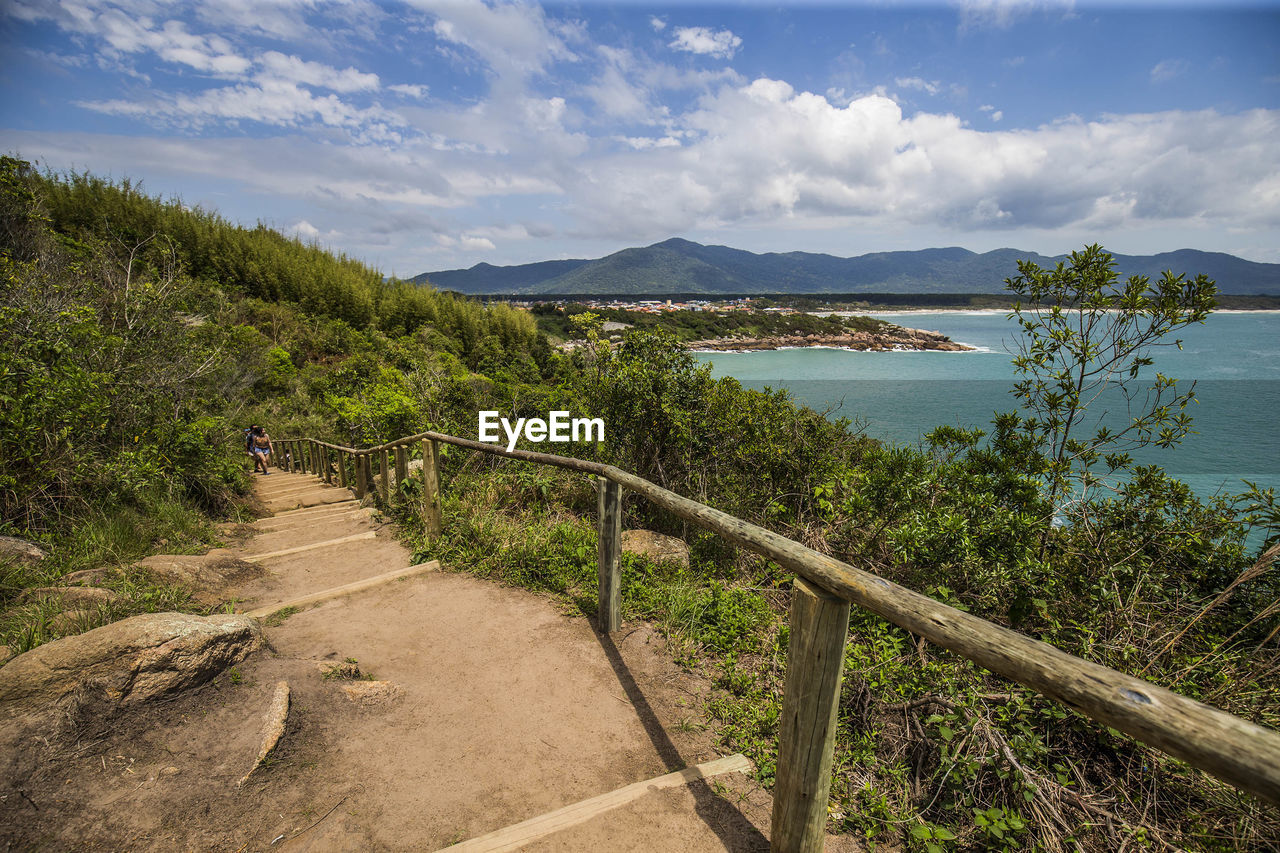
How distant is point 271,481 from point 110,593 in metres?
9.58

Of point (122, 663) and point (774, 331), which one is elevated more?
point (122, 663)

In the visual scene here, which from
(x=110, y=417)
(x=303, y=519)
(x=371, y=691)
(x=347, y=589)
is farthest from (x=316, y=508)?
(x=371, y=691)

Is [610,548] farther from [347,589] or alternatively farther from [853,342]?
[853,342]

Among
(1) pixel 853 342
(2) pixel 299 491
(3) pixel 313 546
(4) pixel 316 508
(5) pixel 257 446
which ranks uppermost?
(3) pixel 313 546

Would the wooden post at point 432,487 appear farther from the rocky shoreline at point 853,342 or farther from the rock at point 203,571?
the rocky shoreline at point 853,342

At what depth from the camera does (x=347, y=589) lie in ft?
14.1

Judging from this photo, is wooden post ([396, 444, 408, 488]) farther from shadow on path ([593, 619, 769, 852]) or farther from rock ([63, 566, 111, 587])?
shadow on path ([593, 619, 769, 852])

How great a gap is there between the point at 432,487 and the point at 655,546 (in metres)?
2.27

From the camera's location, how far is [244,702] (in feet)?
8.45

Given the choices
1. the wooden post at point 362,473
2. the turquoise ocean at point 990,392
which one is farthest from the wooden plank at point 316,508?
the turquoise ocean at point 990,392

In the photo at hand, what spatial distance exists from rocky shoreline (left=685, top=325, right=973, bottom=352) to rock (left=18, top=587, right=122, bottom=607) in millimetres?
59754

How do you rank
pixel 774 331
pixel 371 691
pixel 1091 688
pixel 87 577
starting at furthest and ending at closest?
pixel 774 331, pixel 87 577, pixel 371 691, pixel 1091 688

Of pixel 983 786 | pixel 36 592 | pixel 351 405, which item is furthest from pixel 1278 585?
pixel 351 405

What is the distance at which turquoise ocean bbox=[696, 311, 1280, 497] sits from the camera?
44.3 ft
